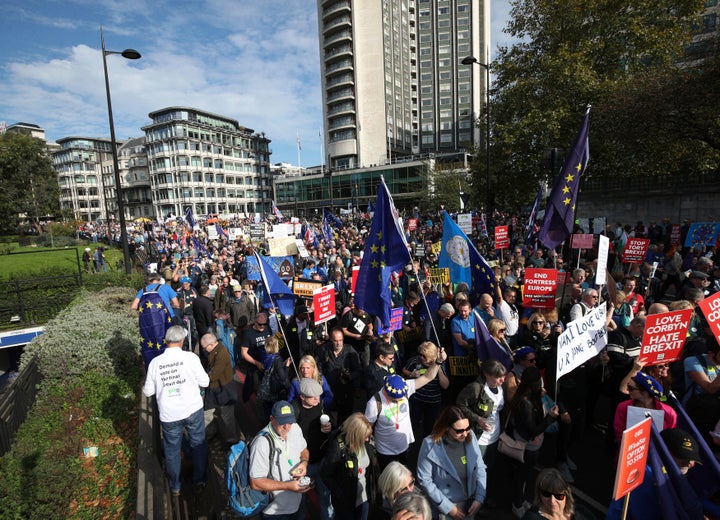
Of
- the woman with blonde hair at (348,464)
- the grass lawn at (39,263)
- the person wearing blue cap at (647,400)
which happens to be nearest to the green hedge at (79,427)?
the woman with blonde hair at (348,464)

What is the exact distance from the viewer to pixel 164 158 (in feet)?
287

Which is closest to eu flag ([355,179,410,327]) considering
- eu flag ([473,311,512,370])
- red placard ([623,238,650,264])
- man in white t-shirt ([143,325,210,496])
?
eu flag ([473,311,512,370])

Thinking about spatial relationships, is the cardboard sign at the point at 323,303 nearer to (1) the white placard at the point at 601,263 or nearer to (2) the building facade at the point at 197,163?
(1) the white placard at the point at 601,263

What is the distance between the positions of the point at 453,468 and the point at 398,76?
88.8 metres

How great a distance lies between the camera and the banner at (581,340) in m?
4.11

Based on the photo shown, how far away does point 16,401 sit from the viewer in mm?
5746

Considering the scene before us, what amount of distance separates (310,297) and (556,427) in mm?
5014

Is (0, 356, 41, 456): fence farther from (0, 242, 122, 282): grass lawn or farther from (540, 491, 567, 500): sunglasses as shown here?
(0, 242, 122, 282): grass lawn

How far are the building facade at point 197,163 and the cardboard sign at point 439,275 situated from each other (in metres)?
83.0

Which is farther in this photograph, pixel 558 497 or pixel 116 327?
pixel 116 327

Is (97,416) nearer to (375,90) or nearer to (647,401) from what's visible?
(647,401)

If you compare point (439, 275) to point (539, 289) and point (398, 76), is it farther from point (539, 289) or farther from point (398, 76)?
point (398, 76)

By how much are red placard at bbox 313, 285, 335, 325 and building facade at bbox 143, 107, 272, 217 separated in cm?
8475

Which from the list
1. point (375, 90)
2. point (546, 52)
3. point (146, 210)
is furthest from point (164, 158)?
point (546, 52)
